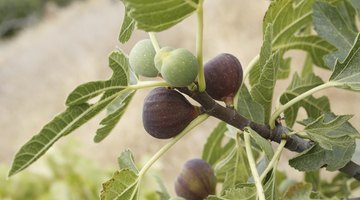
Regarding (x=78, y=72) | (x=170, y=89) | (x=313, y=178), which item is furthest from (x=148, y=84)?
(x=78, y=72)

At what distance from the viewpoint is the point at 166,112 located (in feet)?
2.11

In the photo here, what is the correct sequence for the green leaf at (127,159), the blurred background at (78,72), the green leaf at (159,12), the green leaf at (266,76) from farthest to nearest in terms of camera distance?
1. the blurred background at (78,72)
2. the green leaf at (127,159)
3. the green leaf at (266,76)
4. the green leaf at (159,12)

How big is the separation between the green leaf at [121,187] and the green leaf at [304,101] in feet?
0.77

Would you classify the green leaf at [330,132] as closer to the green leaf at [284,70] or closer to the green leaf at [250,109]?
the green leaf at [250,109]

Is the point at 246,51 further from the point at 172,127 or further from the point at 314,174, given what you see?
the point at 172,127

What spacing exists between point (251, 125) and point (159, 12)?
199mm

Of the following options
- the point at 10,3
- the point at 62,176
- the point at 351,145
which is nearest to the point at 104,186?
the point at 351,145

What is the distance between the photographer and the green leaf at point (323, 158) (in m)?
0.69

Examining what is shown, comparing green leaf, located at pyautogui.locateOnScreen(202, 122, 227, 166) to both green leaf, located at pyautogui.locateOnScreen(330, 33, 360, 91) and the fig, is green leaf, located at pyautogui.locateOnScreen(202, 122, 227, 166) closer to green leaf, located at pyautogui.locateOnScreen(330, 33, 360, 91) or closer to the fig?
the fig

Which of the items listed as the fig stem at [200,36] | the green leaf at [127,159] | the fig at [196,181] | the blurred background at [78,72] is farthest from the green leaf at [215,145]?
the blurred background at [78,72]

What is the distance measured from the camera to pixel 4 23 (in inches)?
587

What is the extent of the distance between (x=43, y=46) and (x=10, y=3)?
9.45 feet

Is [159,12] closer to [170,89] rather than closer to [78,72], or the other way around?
[170,89]

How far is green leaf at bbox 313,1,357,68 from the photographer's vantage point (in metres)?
0.80
